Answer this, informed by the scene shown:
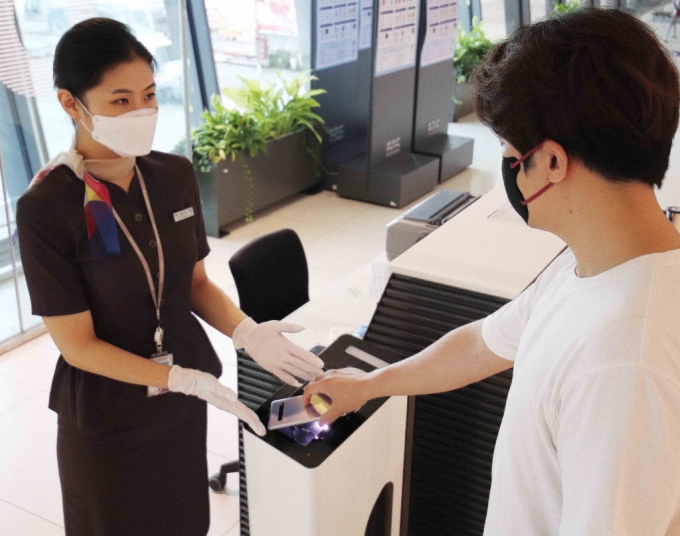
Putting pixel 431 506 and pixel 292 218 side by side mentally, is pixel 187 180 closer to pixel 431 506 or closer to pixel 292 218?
pixel 431 506

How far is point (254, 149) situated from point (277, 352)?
3.75 meters

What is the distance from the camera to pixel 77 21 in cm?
409

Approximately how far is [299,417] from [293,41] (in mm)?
5442

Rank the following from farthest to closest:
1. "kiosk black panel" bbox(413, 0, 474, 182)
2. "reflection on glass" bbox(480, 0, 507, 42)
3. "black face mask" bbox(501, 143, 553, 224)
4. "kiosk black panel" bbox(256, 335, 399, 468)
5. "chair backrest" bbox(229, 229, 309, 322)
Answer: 1. "reflection on glass" bbox(480, 0, 507, 42)
2. "kiosk black panel" bbox(413, 0, 474, 182)
3. "chair backrest" bbox(229, 229, 309, 322)
4. "kiosk black panel" bbox(256, 335, 399, 468)
5. "black face mask" bbox(501, 143, 553, 224)

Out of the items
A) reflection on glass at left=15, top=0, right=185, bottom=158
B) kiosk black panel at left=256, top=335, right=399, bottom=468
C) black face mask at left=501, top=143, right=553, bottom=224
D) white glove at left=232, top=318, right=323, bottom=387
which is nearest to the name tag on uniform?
white glove at left=232, top=318, right=323, bottom=387

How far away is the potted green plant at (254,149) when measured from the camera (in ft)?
17.1

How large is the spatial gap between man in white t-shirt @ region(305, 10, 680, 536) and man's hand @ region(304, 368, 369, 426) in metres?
0.45

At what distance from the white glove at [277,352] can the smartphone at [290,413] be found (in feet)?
0.49

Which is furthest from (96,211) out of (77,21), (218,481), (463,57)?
(463,57)

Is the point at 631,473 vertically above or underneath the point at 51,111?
above

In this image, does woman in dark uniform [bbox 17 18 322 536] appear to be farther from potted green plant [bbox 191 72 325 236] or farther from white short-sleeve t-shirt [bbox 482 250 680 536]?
potted green plant [bbox 191 72 325 236]

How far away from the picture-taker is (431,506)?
2002 mm

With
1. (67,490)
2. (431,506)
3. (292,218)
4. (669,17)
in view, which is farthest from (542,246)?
(292,218)

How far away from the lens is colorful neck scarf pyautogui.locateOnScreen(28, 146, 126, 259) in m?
1.56
